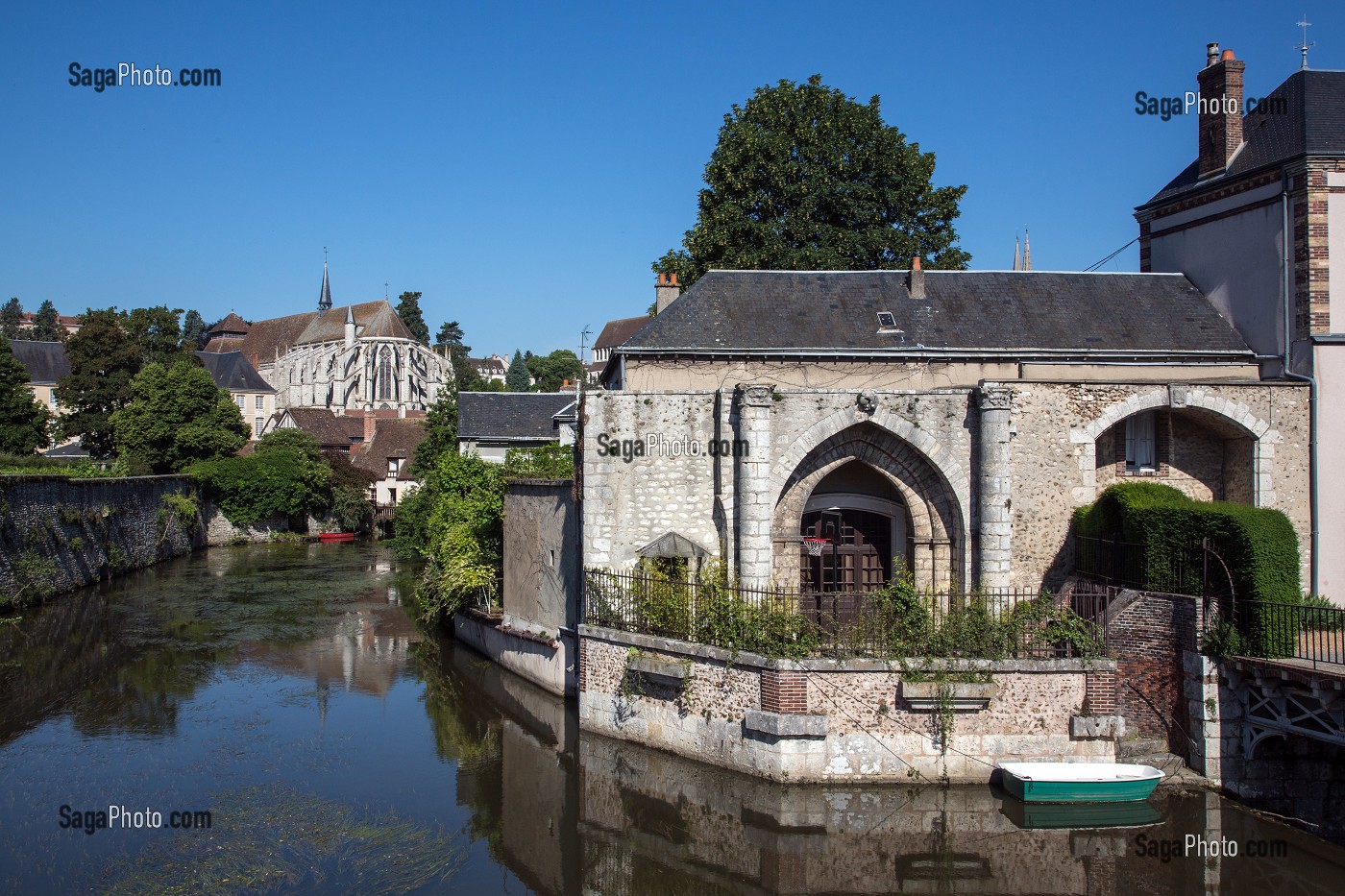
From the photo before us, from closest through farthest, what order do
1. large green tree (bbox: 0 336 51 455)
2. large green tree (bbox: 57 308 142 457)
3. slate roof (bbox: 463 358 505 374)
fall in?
large green tree (bbox: 0 336 51 455) → large green tree (bbox: 57 308 142 457) → slate roof (bbox: 463 358 505 374)

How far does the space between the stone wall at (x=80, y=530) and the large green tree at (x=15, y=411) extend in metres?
7.98

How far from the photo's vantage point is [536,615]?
19.2 metres

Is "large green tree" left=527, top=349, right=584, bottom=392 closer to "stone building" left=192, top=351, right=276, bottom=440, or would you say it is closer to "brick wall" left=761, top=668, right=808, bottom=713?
"stone building" left=192, top=351, right=276, bottom=440

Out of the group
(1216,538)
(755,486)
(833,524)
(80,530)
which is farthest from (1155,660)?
(80,530)

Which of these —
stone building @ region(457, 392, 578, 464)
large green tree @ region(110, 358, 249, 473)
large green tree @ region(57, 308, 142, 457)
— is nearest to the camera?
stone building @ region(457, 392, 578, 464)

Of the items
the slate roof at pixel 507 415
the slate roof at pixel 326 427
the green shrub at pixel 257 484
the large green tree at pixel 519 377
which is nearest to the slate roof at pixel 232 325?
the large green tree at pixel 519 377

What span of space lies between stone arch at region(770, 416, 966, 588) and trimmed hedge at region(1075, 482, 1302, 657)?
2342mm

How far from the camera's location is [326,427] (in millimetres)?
62031

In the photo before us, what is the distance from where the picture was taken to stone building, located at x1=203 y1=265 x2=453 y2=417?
8969 cm

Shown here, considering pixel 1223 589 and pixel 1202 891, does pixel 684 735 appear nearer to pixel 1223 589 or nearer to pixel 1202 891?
pixel 1202 891

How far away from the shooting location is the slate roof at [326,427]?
60.7m

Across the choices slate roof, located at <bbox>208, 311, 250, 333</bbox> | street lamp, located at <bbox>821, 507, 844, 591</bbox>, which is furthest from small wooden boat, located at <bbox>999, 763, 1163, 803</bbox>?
slate roof, located at <bbox>208, 311, 250, 333</bbox>

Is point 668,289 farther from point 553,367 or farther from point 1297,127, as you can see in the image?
point 553,367

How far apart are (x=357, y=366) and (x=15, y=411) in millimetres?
47829
